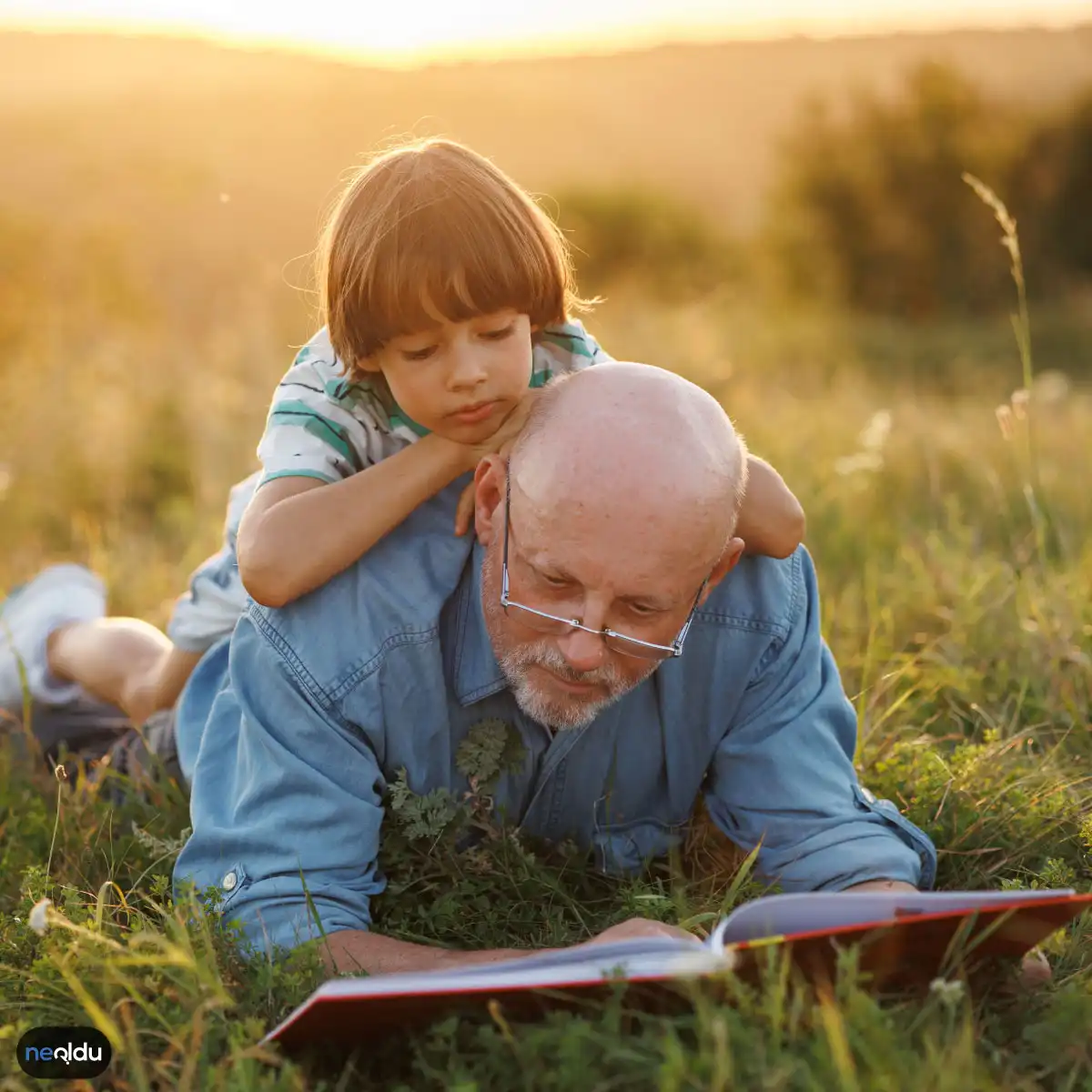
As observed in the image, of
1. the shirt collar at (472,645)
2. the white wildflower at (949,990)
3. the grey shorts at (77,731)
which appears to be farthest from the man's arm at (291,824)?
the grey shorts at (77,731)

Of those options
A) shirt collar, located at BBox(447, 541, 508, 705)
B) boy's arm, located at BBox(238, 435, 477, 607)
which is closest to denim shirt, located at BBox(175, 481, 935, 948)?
shirt collar, located at BBox(447, 541, 508, 705)

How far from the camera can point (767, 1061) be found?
2.14m

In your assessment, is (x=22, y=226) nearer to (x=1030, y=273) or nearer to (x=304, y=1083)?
(x=304, y=1083)

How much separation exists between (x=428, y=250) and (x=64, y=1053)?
1.85 metres

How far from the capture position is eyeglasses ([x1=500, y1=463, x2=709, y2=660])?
2.72 metres

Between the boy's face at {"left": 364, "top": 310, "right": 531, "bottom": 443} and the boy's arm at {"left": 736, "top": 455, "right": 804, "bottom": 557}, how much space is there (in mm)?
600

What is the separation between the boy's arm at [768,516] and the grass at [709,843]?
828 mm

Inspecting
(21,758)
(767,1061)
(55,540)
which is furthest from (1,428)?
(767,1061)

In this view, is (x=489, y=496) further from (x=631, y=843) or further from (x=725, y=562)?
(x=631, y=843)

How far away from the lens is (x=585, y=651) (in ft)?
8.82

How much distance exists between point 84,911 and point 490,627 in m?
1.15

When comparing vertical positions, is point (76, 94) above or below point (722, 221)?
above

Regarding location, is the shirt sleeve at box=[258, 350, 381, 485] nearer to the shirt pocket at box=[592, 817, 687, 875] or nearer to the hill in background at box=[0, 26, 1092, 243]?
the hill in background at box=[0, 26, 1092, 243]

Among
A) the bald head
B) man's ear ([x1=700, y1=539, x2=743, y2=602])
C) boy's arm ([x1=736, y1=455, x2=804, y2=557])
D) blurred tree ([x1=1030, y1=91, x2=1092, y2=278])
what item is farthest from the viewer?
blurred tree ([x1=1030, y1=91, x2=1092, y2=278])
